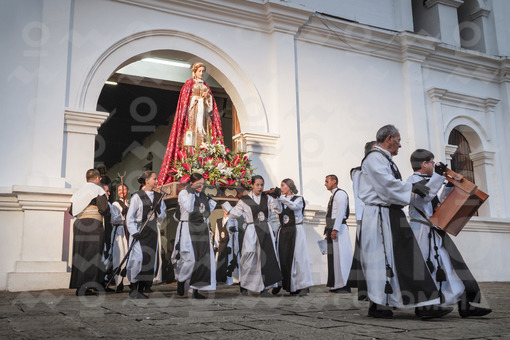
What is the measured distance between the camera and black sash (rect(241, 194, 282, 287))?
643 centimetres

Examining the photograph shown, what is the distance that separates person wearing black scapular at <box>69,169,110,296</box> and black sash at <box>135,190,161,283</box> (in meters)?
0.52

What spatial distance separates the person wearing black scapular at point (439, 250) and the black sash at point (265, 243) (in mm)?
2437

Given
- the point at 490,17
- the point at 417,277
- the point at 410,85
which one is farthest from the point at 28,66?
the point at 490,17

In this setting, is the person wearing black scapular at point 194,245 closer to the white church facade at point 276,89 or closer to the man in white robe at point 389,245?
the white church facade at point 276,89

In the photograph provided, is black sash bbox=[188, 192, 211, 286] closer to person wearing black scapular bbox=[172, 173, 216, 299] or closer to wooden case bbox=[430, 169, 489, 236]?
person wearing black scapular bbox=[172, 173, 216, 299]

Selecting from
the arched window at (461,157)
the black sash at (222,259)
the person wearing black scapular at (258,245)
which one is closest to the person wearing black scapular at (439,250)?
the person wearing black scapular at (258,245)

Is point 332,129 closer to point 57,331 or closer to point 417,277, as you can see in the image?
point 417,277

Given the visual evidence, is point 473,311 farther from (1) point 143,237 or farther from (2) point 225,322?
(1) point 143,237

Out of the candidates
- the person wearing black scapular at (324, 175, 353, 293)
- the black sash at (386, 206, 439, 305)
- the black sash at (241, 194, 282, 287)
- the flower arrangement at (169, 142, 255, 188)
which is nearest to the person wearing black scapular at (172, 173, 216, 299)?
the black sash at (241, 194, 282, 287)

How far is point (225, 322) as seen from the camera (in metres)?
3.66

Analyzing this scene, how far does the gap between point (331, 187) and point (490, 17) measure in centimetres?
805

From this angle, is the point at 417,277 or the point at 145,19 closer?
the point at 417,277

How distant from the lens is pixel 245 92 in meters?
9.45

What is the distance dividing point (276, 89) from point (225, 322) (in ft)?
21.1
